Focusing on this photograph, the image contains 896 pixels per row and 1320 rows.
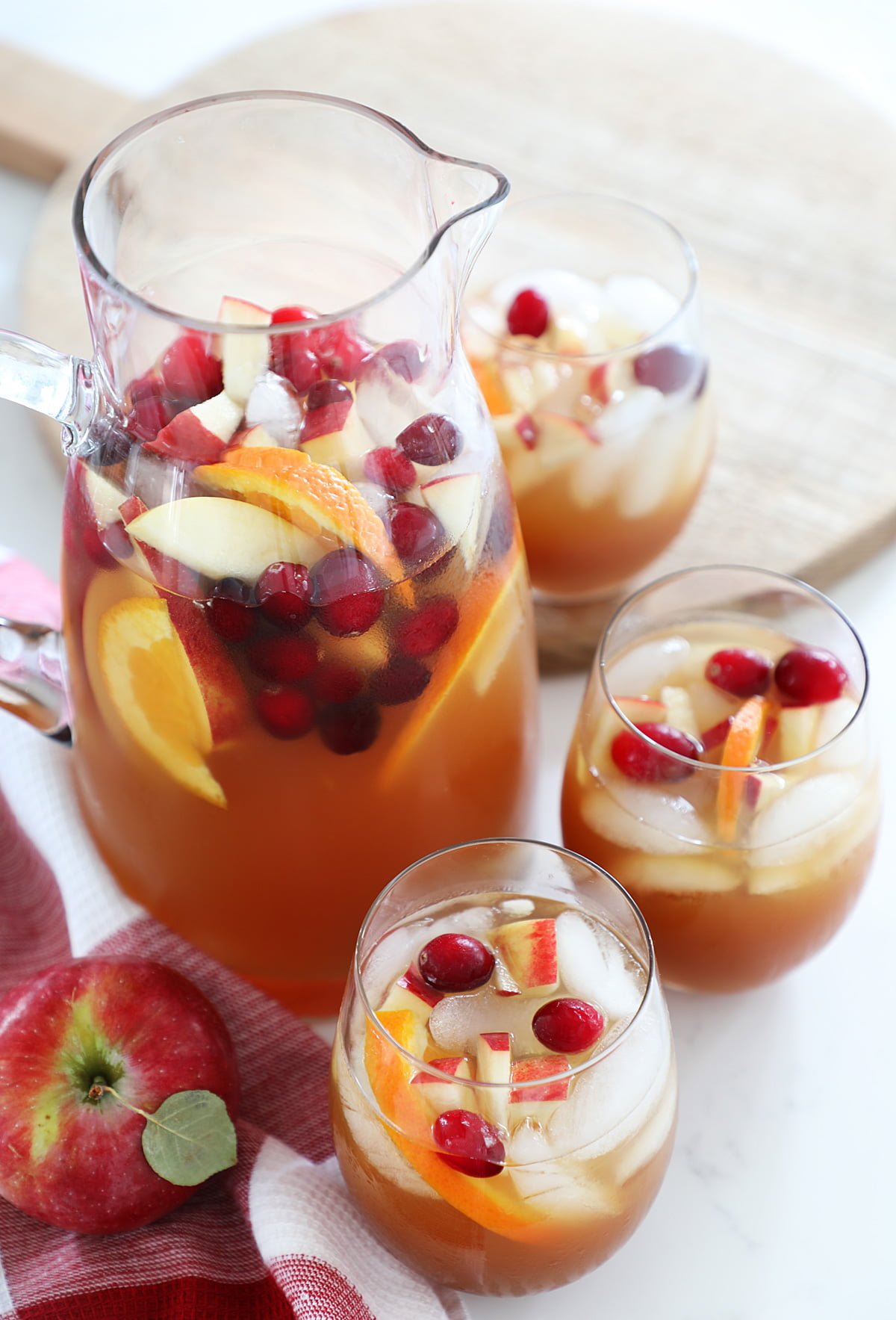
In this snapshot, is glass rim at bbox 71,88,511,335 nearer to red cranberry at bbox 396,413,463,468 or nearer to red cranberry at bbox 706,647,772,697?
red cranberry at bbox 396,413,463,468

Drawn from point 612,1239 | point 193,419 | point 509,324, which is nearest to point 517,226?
point 509,324

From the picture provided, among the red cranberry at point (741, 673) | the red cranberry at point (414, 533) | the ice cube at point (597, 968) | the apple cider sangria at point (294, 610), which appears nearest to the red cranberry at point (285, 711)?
the apple cider sangria at point (294, 610)

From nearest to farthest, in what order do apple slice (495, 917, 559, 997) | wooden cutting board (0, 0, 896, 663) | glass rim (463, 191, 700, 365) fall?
apple slice (495, 917, 559, 997)
glass rim (463, 191, 700, 365)
wooden cutting board (0, 0, 896, 663)

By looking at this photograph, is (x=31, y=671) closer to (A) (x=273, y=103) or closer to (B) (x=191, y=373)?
(B) (x=191, y=373)

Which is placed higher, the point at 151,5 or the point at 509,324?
the point at 509,324

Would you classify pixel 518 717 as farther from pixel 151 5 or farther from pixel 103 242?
pixel 151 5

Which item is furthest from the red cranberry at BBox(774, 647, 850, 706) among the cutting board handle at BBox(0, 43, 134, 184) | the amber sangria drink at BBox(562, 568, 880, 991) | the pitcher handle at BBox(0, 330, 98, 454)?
the cutting board handle at BBox(0, 43, 134, 184)
